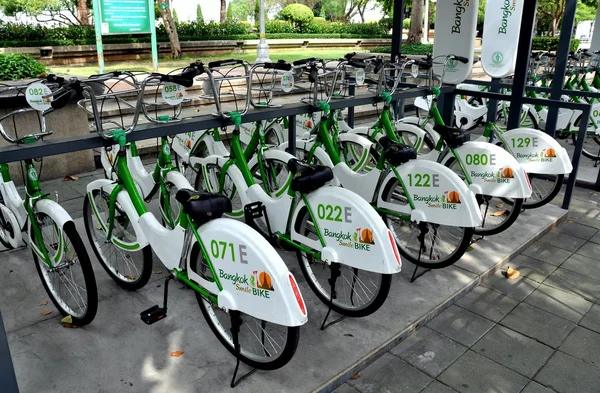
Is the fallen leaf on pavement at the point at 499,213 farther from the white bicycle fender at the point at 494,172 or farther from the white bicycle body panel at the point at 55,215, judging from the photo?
the white bicycle body panel at the point at 55,215

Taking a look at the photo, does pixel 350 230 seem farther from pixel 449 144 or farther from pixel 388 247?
pixel 449 144

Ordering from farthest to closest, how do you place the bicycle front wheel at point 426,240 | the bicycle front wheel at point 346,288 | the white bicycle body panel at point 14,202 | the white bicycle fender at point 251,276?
the bicycle front wheel at point 426,240 → the white bicycle body panel at point 14,202 → the bicycle front wheel at point 346,288 → the white bicycle fender at point 251,276

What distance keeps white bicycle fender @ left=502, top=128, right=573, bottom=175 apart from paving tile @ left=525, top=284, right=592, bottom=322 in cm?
120

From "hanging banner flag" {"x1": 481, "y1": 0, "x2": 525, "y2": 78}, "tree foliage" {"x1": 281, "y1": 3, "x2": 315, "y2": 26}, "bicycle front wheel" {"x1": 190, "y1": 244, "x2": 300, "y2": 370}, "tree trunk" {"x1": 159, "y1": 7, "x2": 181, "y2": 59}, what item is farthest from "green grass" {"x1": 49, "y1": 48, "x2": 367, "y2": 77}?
"bicycle front wheel" {"x1": 190, "y1": 244, "x2": 300, "y2": 370}

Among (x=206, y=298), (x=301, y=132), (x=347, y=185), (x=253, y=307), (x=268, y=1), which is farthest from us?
(x=268, y=1)

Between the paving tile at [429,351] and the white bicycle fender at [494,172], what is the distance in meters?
1.28

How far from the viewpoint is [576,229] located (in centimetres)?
459

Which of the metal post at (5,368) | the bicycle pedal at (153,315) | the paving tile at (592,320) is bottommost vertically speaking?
the paving tile at (592,320)

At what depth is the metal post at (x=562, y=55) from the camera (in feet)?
17.0

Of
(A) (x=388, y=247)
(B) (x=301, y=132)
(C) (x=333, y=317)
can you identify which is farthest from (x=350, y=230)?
(B) (x=301, y=132)

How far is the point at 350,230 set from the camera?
278 cm

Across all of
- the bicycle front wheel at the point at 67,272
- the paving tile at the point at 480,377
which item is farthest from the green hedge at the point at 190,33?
the paving tile at the point at 480,377

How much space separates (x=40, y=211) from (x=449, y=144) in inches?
113

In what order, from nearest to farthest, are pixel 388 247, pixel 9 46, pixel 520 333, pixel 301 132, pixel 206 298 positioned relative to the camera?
pixel 206 298, pixel 388 247, pixel 520 333, pixel 301 132, pixel 9 46
